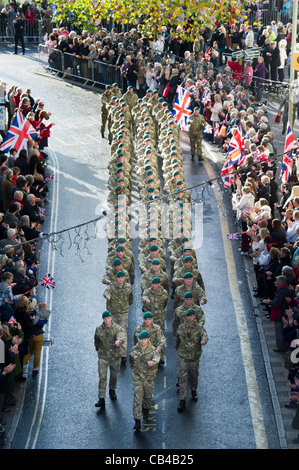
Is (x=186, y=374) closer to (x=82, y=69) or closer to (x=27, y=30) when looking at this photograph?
(x=82, y=69)

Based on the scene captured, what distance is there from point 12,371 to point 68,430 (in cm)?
133

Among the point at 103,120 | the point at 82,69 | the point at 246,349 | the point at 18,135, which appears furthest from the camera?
the point at 82,69

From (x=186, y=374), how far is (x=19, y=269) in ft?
12.7

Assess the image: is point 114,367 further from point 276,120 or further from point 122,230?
point 276,120

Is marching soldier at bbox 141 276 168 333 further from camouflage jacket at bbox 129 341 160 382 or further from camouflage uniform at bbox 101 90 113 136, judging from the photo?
camouflage uniform at bbox 101 90 113 136

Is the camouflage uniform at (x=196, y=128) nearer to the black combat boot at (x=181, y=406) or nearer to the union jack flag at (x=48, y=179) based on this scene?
the union jack flag at (x=48, y=179)

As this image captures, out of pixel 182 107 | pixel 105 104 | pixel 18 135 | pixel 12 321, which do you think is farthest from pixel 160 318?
pixel 105 104

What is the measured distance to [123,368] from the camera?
60.0ft

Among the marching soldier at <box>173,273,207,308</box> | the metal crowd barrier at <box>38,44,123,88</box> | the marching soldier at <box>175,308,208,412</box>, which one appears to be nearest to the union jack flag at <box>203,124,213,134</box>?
the metal crowd barrier at <box>38,44,123,88</box>

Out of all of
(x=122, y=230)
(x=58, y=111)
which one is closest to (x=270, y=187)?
(x=122, y=230)

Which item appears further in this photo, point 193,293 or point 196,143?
point 196,143

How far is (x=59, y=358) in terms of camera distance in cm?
1869

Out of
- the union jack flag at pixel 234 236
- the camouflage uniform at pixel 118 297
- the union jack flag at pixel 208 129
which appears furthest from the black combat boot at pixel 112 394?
the union jack flag at pixel 208 129
